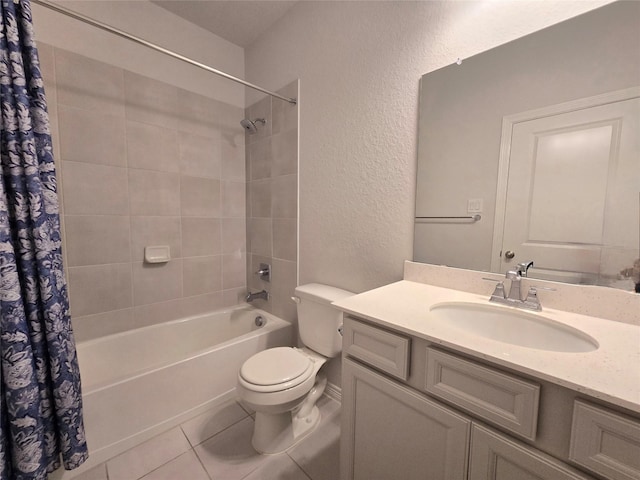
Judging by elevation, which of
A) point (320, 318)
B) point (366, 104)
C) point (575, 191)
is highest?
point (366, 104)

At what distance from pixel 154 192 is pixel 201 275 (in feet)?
2.26

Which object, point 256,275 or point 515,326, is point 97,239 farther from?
point 515,326

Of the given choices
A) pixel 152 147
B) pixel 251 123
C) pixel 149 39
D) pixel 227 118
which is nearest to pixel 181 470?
pixel 152 147

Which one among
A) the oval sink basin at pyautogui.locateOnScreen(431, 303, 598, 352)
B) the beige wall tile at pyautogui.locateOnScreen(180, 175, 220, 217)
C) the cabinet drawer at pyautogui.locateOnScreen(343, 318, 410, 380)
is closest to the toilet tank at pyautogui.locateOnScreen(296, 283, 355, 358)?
the cabinet drawer at pyautogui.locateOnScreen(343, 318, 410, 380)

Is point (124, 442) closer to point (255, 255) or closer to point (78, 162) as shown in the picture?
point (255, 255)

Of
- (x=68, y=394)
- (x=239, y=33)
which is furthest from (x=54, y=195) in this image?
(x=239, y=33)

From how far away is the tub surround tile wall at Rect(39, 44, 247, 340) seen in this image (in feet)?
4.99

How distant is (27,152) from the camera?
89 centimetres

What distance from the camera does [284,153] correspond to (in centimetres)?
188

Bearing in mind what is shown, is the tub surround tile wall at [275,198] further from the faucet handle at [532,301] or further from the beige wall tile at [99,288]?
the faucet handle at [532,301]

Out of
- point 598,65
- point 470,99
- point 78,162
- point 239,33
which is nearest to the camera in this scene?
point 598,65

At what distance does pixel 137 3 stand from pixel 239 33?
645mm

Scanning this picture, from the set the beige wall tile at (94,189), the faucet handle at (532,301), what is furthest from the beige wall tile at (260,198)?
the faucet handle at (532,301)

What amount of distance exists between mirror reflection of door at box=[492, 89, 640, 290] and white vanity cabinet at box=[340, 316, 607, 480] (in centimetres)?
55
